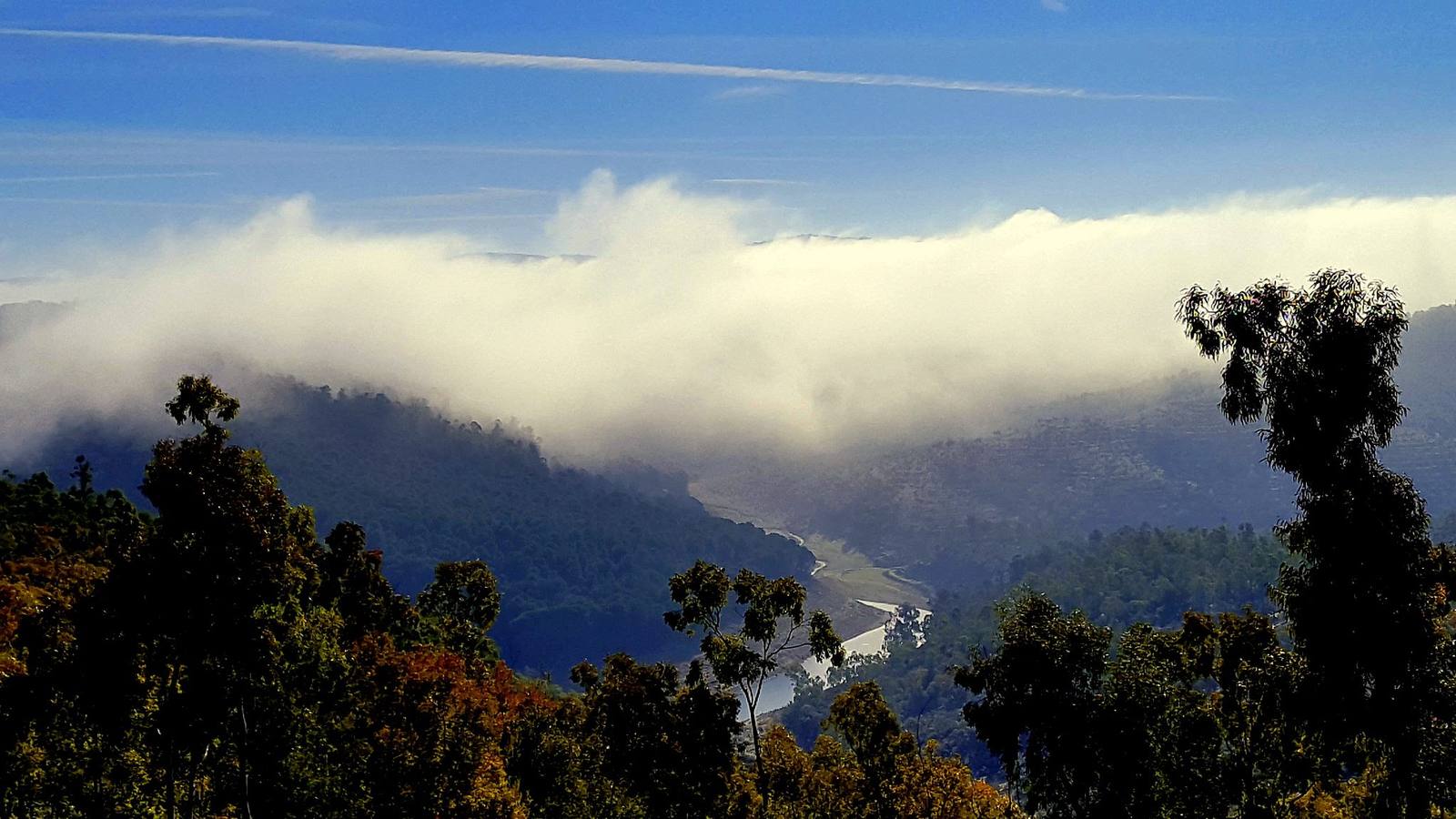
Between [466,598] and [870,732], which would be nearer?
[870,732]

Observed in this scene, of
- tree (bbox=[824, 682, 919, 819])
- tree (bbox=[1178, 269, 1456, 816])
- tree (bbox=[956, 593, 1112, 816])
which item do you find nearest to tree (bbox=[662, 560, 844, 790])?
tree (bbox=[824, 682, 919, 819])

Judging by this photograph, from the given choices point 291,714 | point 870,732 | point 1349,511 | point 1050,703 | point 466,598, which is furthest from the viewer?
point 466,598

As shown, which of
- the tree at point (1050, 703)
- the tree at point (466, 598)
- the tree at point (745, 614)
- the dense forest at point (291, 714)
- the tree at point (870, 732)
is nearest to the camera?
the dense forest at point (291, 714)

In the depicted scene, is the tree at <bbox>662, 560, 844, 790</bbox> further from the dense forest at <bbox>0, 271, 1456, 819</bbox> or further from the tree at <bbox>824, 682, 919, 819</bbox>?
the tree at <bbox>824, 682, 919, 819</bbox>

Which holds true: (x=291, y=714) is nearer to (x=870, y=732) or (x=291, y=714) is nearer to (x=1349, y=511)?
(x=870, y=732)

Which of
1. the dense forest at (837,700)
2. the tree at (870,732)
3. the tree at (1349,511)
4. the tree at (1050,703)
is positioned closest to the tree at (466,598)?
the dense forest at (837,700)

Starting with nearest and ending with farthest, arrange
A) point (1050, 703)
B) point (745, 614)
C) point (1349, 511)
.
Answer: point (1349, 511)
point (1050, 703)
point (745, 614)

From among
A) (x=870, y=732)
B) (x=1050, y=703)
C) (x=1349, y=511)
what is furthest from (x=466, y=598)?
(x=1349, y=511)

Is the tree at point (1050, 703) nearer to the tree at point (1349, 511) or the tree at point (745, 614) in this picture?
the tree at point (1349, 511)

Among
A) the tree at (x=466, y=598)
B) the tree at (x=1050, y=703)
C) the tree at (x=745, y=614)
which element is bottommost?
the tree at (x=1050, y=703)

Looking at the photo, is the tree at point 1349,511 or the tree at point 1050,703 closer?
the tree at point 1349,511
